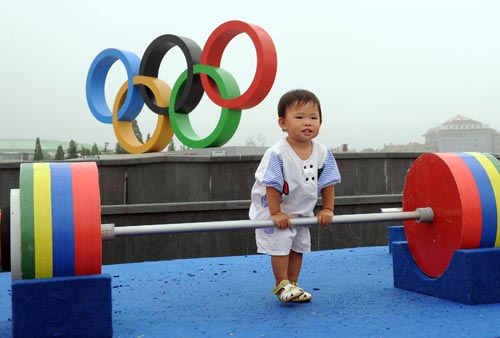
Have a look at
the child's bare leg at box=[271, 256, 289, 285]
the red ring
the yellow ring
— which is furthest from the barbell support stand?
the yellow ring

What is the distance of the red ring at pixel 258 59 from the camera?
9359 mm

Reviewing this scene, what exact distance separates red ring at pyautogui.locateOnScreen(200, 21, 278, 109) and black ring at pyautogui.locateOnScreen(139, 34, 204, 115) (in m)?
0.35

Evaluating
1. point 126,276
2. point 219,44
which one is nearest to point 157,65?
point 219,44

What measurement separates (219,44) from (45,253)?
8.33m

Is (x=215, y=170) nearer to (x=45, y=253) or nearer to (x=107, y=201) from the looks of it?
(x=107, y=201)

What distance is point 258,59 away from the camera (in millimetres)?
9383

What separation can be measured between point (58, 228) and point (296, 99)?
148cm

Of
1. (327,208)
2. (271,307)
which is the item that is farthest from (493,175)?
(271,307)

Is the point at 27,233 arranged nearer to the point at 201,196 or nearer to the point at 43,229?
the point at 43,229

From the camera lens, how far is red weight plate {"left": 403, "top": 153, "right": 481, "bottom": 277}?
3.05 metres

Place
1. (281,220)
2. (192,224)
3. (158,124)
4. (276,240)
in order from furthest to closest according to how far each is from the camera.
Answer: (158,124) < (276,240) < (281,220) < (192,224)

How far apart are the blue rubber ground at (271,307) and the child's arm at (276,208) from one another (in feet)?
1.46

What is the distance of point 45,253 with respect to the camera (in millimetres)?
2488

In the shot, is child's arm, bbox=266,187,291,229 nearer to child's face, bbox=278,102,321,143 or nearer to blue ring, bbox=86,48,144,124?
child's face, bbox=278,102,321,143
